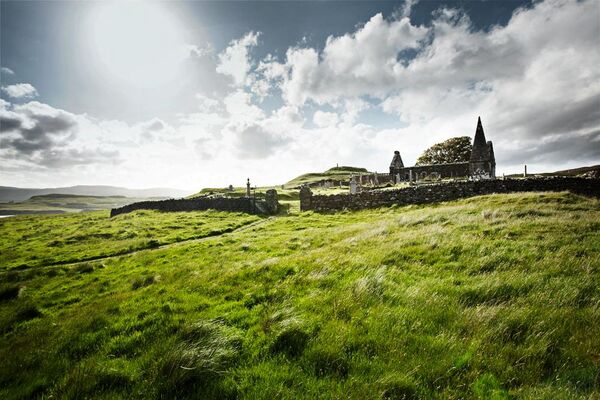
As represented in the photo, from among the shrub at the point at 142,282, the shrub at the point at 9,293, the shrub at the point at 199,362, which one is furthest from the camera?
the shrub at the point at 9,293

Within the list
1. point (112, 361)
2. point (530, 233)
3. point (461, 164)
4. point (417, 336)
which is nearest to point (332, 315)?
point (417, 336)

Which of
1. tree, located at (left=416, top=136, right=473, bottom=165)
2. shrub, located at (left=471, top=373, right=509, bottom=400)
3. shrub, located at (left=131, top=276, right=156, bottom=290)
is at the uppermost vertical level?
tree, located at (left=416, top=136, right=473, bottom=165)

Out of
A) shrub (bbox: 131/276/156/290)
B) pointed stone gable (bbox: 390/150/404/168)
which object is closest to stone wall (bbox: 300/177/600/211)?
shrub (bbox: 131/276/156/290)

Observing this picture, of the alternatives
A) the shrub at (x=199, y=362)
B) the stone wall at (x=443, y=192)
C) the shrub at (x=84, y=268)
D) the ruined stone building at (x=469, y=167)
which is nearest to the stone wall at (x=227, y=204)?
the stone wall at (x=443, y=192)

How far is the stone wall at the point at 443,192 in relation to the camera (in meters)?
22.0

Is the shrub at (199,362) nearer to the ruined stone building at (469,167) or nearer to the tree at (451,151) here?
the ruined stone building at (469,167)

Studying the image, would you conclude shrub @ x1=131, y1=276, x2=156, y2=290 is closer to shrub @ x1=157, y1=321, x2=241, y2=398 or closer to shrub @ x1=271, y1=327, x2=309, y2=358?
shrub @ x1=157, y1=321, x2=241, y2=398

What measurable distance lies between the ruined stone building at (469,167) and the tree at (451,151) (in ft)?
59.4

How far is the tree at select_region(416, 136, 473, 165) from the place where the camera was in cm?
7094

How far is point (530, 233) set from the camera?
31.7 ft

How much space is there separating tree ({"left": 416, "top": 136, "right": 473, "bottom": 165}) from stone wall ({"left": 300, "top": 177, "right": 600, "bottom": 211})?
51682 millimetres

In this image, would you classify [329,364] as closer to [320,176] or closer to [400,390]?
[400,390]

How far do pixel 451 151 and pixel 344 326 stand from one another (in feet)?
262

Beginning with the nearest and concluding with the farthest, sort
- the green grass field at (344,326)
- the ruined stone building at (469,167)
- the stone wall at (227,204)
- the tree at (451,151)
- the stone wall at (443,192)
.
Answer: the green grass field at (344,326) < the stone wall at (443,192) < the stone wall at (227,204) < the ruined stone building at (469,167) < the tree at (451,151)
